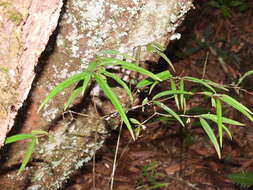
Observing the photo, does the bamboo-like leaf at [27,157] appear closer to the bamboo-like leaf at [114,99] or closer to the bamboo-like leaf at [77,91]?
the bamboo-like leaf at [77,91]

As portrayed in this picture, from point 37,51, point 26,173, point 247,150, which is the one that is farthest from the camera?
point 247,150

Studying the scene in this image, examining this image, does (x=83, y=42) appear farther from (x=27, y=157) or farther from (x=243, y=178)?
(x=243, y=178)

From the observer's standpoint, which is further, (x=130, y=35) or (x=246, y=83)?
(x=246, y=83)

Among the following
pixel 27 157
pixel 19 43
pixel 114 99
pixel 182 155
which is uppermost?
pixel 19 43

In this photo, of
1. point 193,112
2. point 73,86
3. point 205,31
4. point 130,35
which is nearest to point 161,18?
point 130,35

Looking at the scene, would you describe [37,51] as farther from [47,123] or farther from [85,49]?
[47,123]

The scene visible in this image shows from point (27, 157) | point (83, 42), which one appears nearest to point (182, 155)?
point (83, 42)
